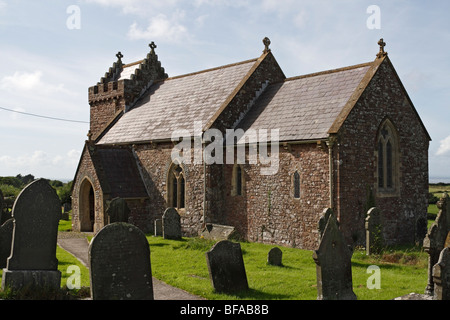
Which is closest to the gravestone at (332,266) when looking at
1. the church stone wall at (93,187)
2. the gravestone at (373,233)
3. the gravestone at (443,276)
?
the gravestone at (443,276)

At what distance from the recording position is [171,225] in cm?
1828

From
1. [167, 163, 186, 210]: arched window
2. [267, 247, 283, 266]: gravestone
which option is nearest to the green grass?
[267, 247, 283, 266]: gravestone

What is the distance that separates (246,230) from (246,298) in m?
9.07

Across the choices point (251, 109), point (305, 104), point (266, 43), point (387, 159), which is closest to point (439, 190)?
point (387, 159)

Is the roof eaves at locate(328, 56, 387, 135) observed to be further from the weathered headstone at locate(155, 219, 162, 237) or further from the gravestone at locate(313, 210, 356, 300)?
the weathered headstone at locate(155, 219, 162, 237)

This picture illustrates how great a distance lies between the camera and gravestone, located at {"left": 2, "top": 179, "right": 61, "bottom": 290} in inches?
344

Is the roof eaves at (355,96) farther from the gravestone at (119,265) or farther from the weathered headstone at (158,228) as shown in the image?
the gravestone at (119,265)

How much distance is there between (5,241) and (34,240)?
3.77m

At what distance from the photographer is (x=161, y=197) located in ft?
70.2

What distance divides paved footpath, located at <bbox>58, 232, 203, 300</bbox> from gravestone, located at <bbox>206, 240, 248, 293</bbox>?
70cm

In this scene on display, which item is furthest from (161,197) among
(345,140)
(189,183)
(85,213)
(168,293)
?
(168,293)

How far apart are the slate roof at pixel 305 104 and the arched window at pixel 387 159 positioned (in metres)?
2.33
